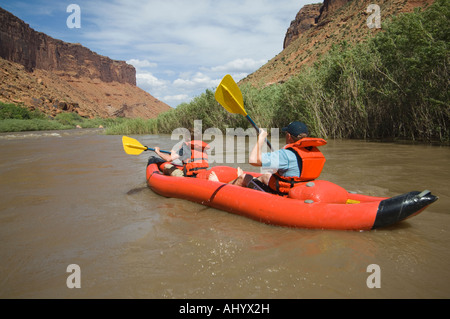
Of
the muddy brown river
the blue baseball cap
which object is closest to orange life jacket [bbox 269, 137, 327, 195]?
the blue baseball cap

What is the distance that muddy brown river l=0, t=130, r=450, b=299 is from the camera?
179 cm

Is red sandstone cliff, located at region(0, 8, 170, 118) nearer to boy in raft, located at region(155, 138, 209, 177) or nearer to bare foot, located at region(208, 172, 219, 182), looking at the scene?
boy in raft, located at region(155, 138, 209, 177)

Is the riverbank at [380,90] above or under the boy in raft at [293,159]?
above

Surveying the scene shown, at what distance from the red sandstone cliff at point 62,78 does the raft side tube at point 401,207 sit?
3990cm

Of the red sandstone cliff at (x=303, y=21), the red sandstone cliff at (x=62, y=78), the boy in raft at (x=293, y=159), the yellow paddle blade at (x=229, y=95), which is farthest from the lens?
the red sandstone cliff at (x=303, y=21)

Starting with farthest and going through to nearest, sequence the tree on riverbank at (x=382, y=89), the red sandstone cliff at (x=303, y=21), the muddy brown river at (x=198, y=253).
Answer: the red sandstone cliff at (x=303, y=21) → the tree on riverbank at (x=382, y=89) → the muddy brown river at (x=198, y=253)

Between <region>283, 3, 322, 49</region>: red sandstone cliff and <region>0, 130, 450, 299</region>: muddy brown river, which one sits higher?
<region>283, 3, 322, 49</region>: red sandstone cliff

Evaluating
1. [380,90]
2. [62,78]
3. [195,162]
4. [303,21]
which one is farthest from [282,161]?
[62,78]

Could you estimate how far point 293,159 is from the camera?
272 centimetres

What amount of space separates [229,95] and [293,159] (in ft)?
4.51

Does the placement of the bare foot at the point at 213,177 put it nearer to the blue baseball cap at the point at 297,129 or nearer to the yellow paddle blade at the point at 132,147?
the blue baseball cap at the point at 297,129

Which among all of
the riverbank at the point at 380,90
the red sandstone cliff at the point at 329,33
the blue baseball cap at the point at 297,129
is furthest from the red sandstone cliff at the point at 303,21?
the blue baseball cap at the point at 297,129

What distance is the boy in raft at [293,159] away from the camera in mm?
2658
